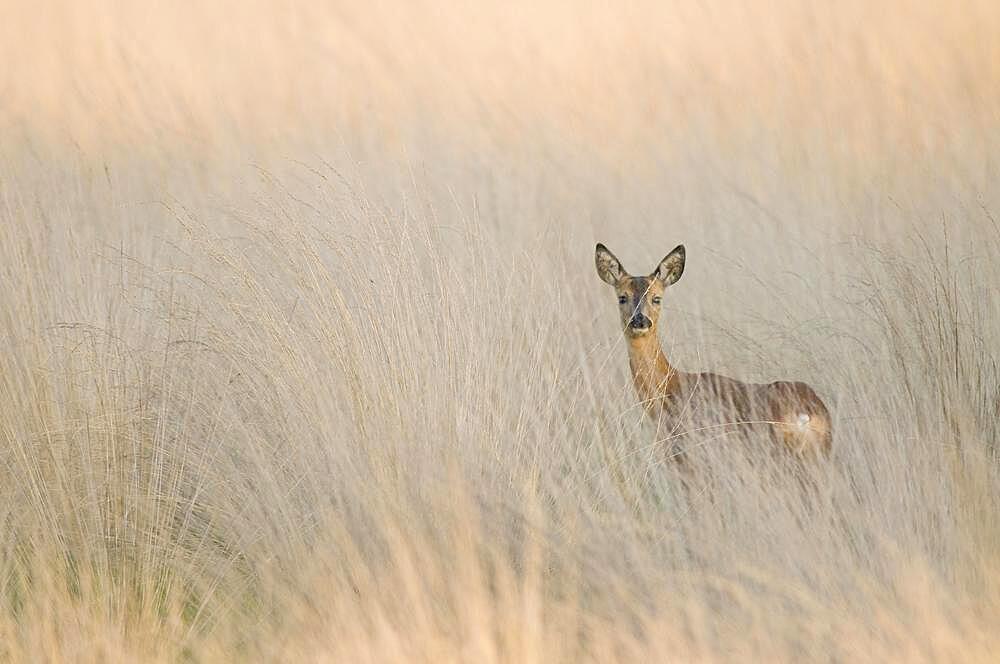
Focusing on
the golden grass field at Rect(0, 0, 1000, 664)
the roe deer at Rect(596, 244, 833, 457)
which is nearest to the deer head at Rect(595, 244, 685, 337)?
the roe deer at Rect(596, 244, 833, 457)

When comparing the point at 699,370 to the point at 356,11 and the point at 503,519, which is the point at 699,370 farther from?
the point at 356,11

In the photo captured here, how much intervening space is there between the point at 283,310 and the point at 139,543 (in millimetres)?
758

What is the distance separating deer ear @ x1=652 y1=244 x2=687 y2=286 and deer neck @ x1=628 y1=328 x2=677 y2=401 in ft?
0.78

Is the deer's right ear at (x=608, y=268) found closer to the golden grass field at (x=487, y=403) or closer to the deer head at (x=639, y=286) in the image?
the deer head at (x=639, y=286)

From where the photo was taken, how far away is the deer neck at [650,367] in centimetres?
419

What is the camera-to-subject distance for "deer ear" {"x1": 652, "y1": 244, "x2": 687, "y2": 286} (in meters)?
4.47

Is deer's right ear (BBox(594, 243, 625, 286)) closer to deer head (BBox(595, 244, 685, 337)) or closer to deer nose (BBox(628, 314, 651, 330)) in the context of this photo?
deer head (BBox(595, 244, 685, 337))

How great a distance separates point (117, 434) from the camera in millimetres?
3211

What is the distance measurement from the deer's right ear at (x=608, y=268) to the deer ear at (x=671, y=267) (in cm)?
14

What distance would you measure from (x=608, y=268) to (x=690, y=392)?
73 cm

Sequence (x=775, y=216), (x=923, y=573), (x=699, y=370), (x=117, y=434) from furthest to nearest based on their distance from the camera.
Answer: (x=775, y=216) < (x=699, y=370) < (x=117, y=434) < (x=923, y=573)

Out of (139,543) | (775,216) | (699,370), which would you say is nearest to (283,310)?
(139,543)

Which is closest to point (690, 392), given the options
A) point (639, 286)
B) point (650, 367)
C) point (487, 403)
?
point (650, 367)

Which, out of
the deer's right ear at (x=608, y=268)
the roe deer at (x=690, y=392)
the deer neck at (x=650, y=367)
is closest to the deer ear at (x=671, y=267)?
the roe deer at (x=690, y=392)
